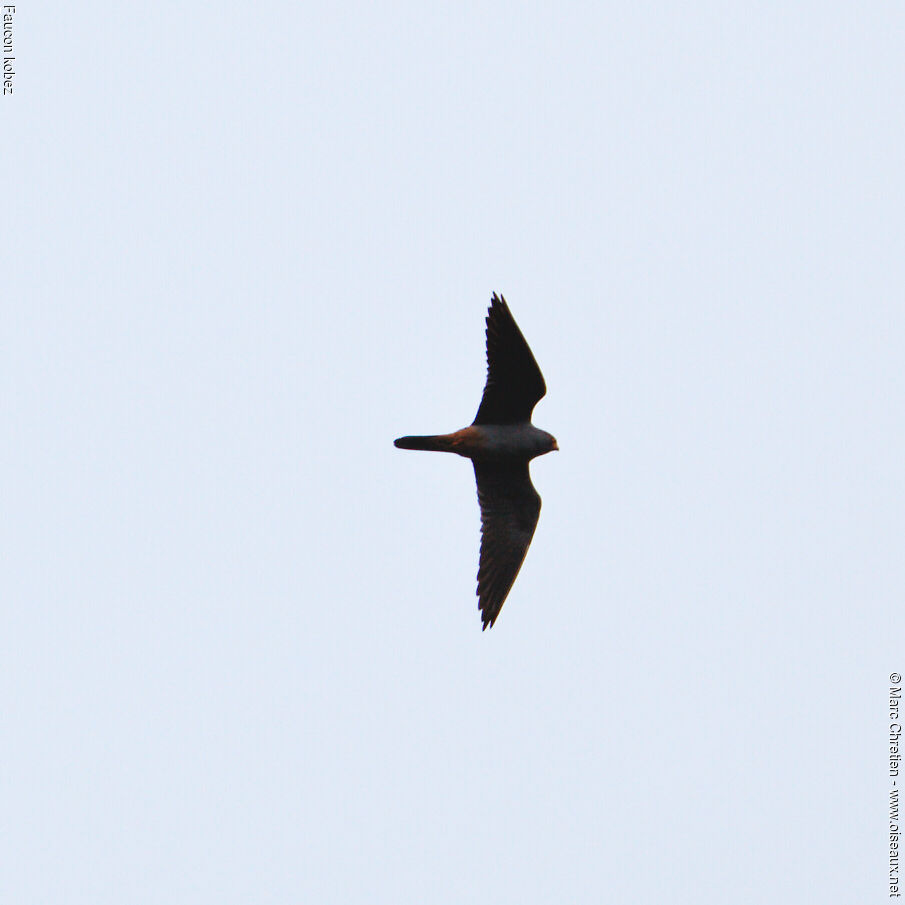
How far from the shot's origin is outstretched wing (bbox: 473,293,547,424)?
55.8ft

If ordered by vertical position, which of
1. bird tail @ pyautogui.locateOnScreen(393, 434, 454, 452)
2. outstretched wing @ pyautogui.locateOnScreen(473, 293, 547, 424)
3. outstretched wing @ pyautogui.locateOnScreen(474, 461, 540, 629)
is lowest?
outstretched wing @ pyautogui.locateOnScreen(474, 461, 540, 629)

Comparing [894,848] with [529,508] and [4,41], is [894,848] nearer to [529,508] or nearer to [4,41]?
[529,508]

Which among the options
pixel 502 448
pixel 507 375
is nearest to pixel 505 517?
pixel 502 448

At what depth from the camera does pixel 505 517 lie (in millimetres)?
18484

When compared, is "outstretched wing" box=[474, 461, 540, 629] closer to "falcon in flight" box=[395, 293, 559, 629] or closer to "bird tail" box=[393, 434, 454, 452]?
"falcon in flight" box=[395, 293, 559, 629]

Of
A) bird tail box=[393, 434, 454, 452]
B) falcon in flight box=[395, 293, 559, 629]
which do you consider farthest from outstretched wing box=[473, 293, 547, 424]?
bird tail box=[393, 434, 454, 452]

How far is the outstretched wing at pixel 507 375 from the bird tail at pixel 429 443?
536 mm

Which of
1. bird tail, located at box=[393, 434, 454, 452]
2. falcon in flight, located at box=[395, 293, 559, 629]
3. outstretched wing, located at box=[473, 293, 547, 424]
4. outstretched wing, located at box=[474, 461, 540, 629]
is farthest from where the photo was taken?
outstretched wing, located at box=[474, 461, 540, 629]

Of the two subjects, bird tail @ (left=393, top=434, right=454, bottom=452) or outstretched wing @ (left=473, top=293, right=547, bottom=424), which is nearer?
outstretched wing @ (left=473, top=293, right=547, bottom=424)

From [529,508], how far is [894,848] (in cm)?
800

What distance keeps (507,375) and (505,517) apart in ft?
6.61

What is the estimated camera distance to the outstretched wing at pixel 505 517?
18188 millimetres

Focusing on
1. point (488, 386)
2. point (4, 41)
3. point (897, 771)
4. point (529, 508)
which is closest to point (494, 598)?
point (529, 508)

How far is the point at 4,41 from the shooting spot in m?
21.7
